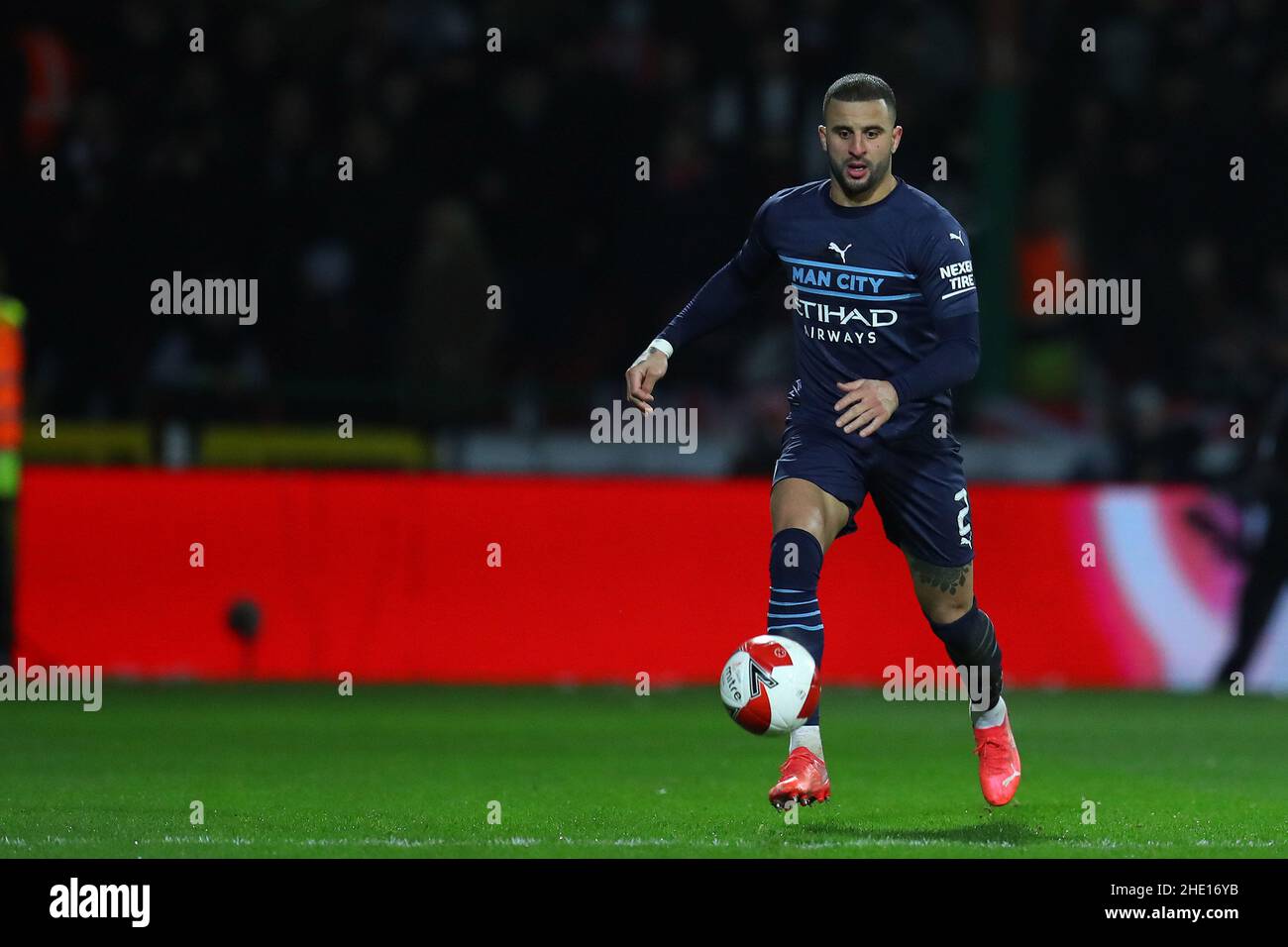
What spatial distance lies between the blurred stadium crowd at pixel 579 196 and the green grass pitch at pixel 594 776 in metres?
2.90

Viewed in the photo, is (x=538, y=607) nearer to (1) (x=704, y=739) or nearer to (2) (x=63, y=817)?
(1) (x=704, y=739)

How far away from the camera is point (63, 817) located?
7.54 meters

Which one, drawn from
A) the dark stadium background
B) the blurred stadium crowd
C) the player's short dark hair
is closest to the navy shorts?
the player's short dark hair

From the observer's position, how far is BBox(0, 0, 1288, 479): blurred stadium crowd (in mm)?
15250

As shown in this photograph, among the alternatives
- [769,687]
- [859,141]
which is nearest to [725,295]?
[859,141]

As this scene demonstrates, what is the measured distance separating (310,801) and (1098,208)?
10.4 metres

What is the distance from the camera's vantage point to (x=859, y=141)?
7.41 m

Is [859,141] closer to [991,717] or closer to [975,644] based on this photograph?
[975,644]

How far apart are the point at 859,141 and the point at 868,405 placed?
36.2 inches

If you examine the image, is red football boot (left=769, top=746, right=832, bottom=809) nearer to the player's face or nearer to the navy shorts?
the navy shorts

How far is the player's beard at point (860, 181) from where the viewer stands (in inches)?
295

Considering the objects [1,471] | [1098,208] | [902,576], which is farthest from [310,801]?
[1098,208]

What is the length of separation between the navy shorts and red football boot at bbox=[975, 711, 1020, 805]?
0.67 m

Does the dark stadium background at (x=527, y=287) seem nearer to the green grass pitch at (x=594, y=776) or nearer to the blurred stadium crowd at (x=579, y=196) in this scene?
the blurred stadium crowd at (x=579, y=196)
